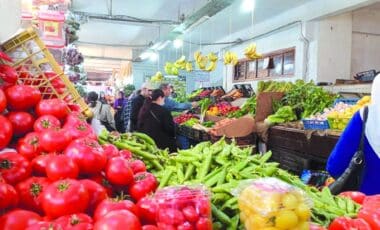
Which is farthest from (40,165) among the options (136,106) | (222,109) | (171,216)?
(222,109)

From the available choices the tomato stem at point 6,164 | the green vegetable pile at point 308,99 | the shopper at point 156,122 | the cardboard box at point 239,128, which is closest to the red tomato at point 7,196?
the tomato stem at point 6,164

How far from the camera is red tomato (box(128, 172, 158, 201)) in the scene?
1471 mm

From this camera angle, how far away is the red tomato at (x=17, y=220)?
3.68ft

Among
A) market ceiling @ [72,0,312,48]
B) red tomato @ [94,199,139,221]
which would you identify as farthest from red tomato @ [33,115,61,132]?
market ceiling @ [72,0,312,48]

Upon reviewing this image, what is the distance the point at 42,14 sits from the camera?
501cm

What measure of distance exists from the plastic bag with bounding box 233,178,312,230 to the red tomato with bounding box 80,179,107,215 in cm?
51

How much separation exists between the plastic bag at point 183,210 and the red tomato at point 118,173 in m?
0.37

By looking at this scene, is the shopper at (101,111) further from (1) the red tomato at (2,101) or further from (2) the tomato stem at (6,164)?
(2) the tomato stem at (6,164)

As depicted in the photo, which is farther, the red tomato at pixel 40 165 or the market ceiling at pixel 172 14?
the market ceiling at pixel 172 14

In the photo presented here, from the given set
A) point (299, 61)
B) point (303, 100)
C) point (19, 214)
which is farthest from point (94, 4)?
point (19, 214)

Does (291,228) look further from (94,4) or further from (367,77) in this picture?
(94,4)

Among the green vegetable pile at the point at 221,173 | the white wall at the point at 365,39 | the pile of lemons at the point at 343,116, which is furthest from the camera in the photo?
the white wall at the point at 365,39

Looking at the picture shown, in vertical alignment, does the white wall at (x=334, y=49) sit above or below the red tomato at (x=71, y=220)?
above

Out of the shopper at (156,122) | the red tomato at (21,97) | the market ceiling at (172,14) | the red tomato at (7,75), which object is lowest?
the shopper at (156,122)
